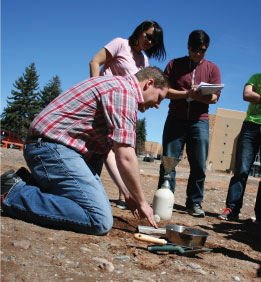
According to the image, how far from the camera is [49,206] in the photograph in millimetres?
2525

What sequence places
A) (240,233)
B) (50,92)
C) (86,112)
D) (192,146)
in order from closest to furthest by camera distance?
(86,112) → (240,233) → (192,146) → (50,92)

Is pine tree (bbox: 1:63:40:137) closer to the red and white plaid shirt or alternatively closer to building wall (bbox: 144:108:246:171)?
building wall (bbox: 144:108:246:171)

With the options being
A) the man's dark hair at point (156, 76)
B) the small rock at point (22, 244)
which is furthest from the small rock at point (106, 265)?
the man's dark hair at point (156, 76)

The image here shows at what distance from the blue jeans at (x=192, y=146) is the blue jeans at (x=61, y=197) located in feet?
5.58

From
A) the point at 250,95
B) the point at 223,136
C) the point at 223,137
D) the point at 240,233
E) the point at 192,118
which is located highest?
the point at 223,136

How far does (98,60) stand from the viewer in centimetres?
364

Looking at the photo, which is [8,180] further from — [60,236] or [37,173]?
[60,236]

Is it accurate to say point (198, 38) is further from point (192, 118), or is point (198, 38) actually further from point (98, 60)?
point (98, 60)

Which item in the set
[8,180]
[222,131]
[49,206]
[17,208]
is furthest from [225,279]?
[222,131]

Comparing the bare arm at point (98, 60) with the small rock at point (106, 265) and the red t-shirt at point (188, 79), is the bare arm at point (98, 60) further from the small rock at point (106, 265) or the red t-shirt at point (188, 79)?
the small rock at point (106, 265)

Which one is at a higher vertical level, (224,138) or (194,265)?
(224,138)

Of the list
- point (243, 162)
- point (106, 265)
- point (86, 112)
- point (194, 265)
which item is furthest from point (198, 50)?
point (106, 265)

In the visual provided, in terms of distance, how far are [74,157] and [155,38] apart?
1857 mm

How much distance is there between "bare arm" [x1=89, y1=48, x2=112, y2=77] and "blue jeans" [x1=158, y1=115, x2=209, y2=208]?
3.91 feet
